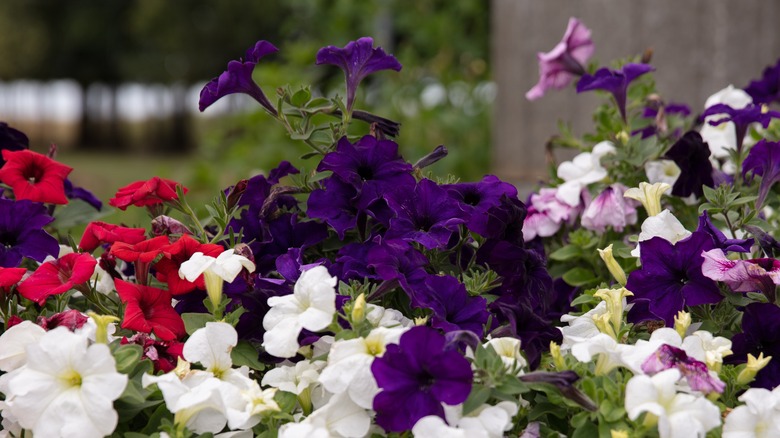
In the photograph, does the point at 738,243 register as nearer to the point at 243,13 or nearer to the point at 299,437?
the point at 299,437

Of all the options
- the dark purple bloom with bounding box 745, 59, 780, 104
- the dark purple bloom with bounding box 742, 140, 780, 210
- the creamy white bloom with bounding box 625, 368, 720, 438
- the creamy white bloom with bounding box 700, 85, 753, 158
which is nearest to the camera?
the creamy white bloom with bounding box 625, 368, 720, 438

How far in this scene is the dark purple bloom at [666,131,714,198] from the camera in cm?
161

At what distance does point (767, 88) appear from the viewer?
2.13m

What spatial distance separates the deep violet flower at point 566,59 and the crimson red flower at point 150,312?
1033mm

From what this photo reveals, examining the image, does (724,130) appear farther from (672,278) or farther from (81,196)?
(81,196)

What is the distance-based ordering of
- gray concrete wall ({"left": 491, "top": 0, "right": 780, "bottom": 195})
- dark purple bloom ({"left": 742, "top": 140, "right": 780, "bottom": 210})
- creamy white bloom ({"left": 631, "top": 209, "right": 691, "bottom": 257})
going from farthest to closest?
gray concrete wall ({"left": 491, "top": 0, "right": 780, "bottom": 195}) → dark purple bloom ({"left": 742, "top": 140, "right": 780, "bottom": 210}) → creamy white bloom ({"left": 631, "top": 209, "right": 691, "bottom": 257})

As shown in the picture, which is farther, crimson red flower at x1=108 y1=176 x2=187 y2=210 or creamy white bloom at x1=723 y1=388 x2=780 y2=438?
crimson red flower at x1=108 y1=176 x2=187 y2=210

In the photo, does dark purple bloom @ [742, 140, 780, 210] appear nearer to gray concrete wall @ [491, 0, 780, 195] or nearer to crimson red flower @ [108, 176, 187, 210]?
crimson red flower @ [108, 176, 187, 210]

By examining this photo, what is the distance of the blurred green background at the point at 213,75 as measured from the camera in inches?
237

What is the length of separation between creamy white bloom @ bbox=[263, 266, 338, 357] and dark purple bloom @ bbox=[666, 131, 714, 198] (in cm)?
78

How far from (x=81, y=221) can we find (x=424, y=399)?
0.95 m

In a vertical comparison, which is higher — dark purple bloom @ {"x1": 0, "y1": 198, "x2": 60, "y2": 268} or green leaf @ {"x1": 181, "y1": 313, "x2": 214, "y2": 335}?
dark purple bloom @ {"x1": 0, "y1": 198, "x2": 60, "y2": 268}

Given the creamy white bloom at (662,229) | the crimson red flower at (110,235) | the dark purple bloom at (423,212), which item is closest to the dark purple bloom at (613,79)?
the creamy white bloom at (662,229)

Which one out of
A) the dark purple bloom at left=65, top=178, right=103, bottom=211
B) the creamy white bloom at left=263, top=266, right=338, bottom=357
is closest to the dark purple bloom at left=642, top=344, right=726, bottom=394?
the creamy white bloom at left=263, top=266, right=338, bottom=357
